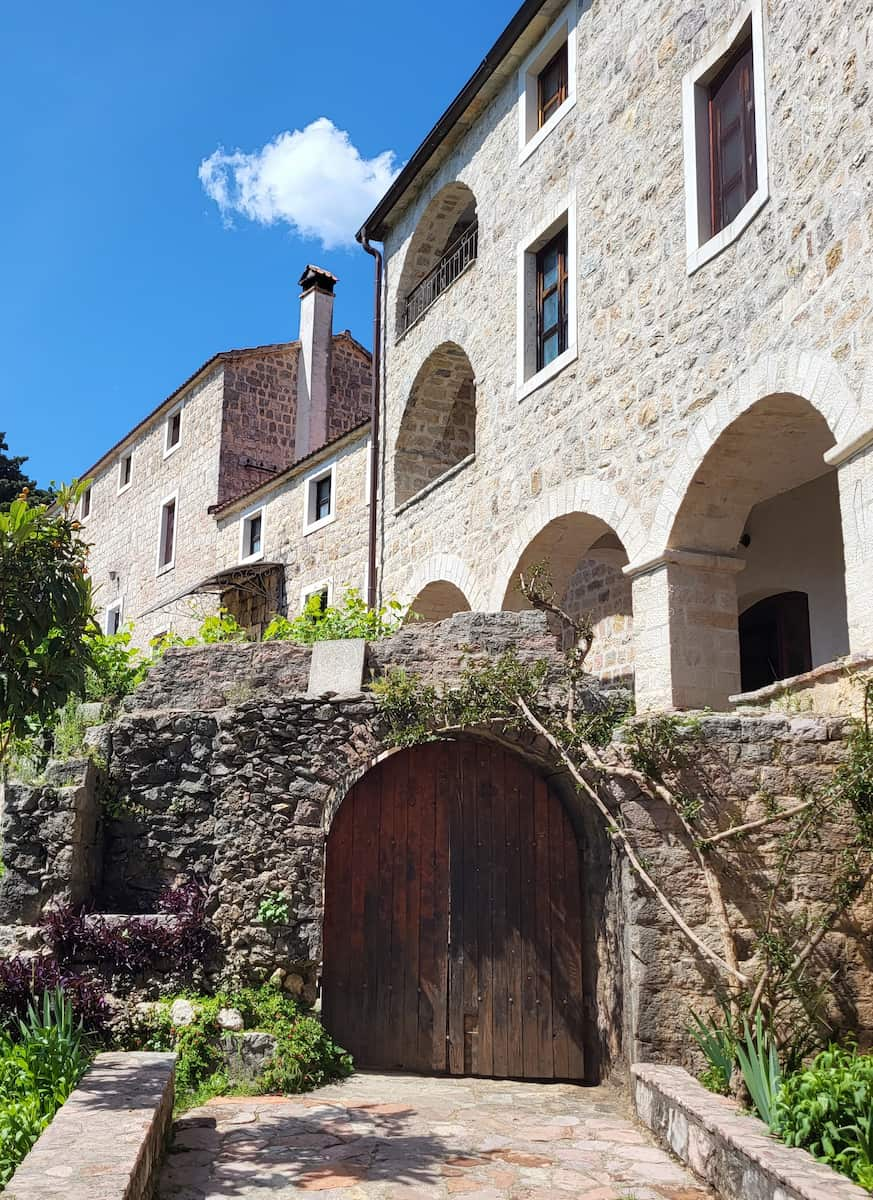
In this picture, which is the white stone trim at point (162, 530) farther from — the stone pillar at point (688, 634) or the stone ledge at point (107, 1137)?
the stone ledge at point (107, 1137)

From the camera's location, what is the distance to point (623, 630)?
1180cm

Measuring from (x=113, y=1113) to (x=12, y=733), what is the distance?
2287 mm

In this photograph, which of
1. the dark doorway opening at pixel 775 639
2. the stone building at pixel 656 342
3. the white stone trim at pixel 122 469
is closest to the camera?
the stone building at pixel 656 342

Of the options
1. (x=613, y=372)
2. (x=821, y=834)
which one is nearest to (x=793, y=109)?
(x=613, y=372)

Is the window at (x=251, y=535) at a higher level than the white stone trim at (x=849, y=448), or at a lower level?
higher

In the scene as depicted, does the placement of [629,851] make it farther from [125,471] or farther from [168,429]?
[125,471]

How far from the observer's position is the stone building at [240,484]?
17719mm

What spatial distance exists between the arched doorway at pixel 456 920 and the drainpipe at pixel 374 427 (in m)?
7.17

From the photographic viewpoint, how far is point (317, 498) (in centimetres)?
1744

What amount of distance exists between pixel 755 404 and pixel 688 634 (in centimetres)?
187

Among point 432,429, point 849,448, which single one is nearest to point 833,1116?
point 849,448

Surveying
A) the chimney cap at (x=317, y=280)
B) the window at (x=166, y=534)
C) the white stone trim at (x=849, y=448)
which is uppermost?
the chimney cap at (x=317, y=280)

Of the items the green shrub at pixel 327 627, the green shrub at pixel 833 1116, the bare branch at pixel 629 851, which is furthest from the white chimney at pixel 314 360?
the green shrub at pixel 833 1116

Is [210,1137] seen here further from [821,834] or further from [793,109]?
[793,109]
